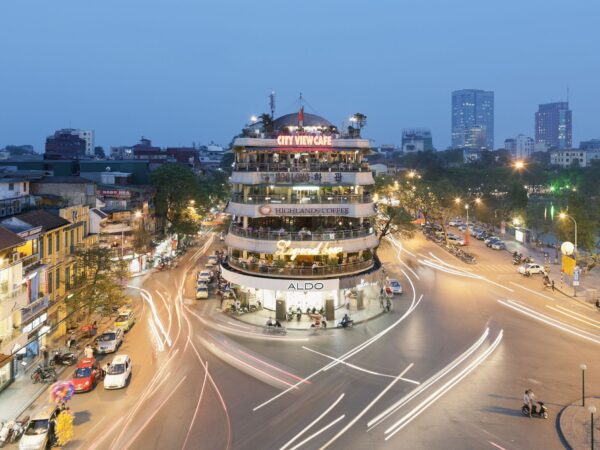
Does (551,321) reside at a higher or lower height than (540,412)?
higher

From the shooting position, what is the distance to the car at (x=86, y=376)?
25641mm

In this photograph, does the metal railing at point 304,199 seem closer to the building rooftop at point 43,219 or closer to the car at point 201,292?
the car at point 201,292

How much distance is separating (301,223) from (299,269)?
538cm

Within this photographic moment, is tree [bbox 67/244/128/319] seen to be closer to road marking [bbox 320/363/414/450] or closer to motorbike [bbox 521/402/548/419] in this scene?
road marking [bbox 320/363/414/450]

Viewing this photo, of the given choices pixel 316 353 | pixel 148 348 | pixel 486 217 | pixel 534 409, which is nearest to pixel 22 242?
pixel 148 348

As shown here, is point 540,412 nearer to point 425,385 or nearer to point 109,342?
point 425,385

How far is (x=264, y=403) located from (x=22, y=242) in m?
16.8

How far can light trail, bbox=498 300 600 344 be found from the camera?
34.4 metres

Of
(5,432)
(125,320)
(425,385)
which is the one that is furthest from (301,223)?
(5,432)

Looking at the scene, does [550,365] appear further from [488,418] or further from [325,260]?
[325,260]

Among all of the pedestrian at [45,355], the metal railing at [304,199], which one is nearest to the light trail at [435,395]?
the metal railing at [304,199]

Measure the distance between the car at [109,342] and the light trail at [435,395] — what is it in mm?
19478

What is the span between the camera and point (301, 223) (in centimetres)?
4341

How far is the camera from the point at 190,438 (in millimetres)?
20812
